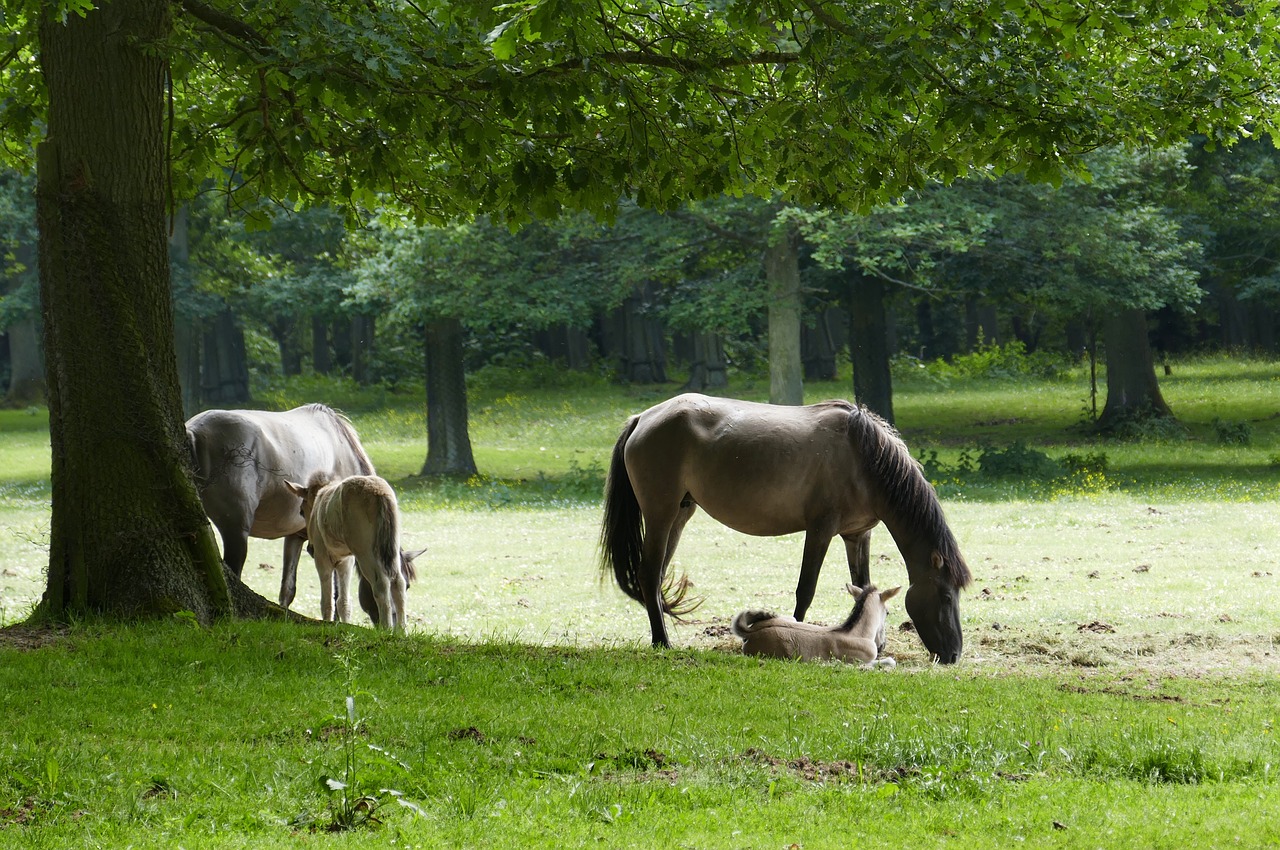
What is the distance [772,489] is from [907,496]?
1.19 m

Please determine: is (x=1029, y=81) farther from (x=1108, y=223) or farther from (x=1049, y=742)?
(x=1108, y=223)

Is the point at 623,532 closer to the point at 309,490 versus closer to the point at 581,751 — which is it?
the point at 309,490

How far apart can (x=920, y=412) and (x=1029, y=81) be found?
2973 centimetres

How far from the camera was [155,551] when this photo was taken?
8688mm

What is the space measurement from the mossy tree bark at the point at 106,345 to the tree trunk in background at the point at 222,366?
37.1 metres

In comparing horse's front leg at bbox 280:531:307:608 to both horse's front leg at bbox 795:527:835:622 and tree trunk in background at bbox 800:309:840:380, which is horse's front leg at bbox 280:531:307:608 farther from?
tree trunk in background at bbox 800:309:840:380

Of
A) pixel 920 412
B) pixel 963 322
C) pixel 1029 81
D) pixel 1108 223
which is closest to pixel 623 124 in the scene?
pixel 1029 81

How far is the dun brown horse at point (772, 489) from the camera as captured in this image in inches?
425

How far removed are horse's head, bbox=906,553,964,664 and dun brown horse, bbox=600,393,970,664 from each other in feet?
0.05

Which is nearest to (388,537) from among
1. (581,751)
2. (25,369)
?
(581,751)

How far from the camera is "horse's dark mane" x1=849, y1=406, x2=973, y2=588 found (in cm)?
1070

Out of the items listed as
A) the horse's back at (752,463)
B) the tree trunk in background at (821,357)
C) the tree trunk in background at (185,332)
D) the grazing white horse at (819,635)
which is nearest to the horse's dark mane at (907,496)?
the horse's back at (752,463)

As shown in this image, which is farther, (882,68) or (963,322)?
(963,322)

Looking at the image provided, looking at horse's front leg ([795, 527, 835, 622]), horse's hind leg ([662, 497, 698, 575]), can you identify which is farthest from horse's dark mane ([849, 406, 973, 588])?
horse's hind leg ([662, 497, 698, 575])
